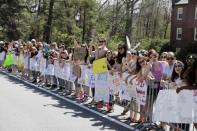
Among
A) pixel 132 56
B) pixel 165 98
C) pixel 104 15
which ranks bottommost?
pixel 165 98

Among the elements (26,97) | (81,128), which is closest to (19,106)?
(26,97)

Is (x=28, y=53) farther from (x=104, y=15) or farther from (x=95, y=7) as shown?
(x=104, y=15)

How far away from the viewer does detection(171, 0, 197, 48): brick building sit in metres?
55.8

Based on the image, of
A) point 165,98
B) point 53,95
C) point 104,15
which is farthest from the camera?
point 104,15

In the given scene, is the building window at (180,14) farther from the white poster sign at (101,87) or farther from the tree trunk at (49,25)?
the white poster sign at (101,87)

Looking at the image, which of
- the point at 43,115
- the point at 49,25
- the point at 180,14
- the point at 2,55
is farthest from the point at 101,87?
the point at 180,14

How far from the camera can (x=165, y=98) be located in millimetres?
10102

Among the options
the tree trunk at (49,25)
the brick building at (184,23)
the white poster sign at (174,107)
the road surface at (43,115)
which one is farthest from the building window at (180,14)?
the white poster sign at (174,107)

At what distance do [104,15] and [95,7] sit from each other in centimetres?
813

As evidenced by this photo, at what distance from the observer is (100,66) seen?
14305 mm

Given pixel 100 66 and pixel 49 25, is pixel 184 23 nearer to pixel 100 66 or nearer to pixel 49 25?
pixel 49 25

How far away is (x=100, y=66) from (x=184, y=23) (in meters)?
45.0

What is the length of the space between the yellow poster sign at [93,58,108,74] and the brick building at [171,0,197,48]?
40.7 metres

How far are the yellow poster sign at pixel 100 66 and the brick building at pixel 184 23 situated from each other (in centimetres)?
4067
